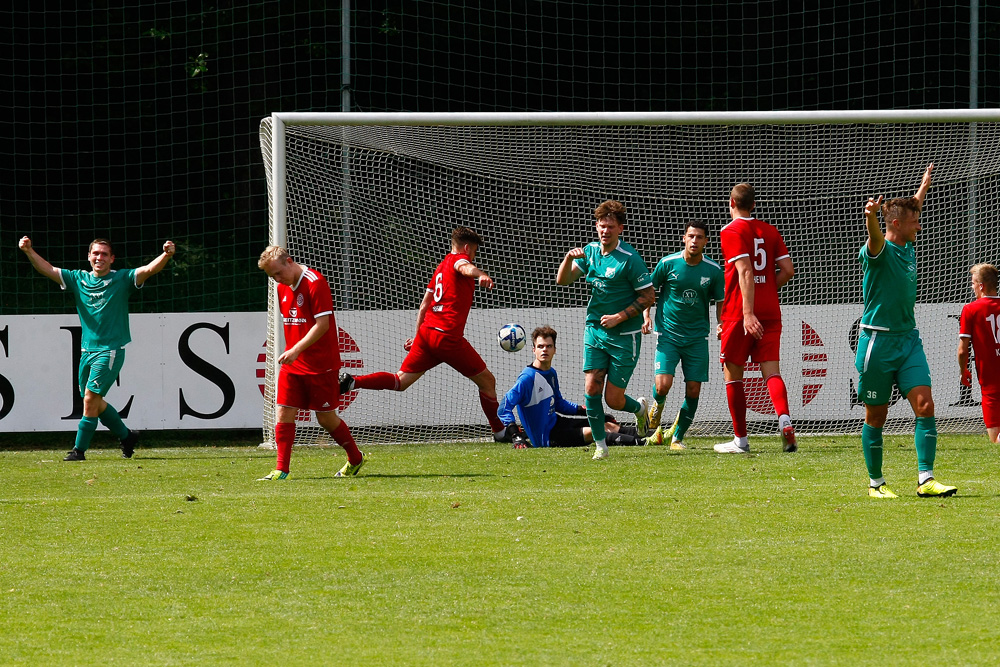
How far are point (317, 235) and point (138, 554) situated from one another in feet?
21.3

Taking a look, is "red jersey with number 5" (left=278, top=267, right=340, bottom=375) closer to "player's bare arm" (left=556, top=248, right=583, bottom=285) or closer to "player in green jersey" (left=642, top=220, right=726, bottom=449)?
"player's bare arm" (left=556, top=248, right=583, bottom=285)

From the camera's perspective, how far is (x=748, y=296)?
9211 mm

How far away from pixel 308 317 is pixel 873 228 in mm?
3614

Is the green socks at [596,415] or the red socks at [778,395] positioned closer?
the green socks at [596,415]

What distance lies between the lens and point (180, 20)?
16281 millimetres

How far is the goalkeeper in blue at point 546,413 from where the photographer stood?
10.9 m

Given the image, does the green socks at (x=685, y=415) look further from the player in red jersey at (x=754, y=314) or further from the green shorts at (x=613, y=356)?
the green shorts at (x=613, y=356)

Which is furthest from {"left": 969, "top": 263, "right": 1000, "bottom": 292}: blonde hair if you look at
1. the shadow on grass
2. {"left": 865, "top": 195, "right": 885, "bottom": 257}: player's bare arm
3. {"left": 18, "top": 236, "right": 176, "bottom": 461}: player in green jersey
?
{"left": 18, "top": 236, "right": 176, "bottom": 461}: player in green jersey

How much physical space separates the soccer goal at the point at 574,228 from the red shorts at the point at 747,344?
2.55m

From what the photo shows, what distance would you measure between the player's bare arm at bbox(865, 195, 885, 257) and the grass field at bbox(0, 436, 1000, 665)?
1374mm

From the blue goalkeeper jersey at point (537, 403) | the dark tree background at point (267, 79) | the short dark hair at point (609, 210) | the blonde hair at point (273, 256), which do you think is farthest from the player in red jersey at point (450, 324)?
the dark tree background at point (267, 79)

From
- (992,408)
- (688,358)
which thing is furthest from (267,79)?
(992,408)

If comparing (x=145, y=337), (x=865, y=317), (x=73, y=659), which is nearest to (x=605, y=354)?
(x=865, y=317)

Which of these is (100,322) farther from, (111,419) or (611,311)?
(611,311)
